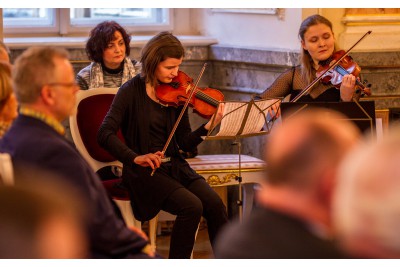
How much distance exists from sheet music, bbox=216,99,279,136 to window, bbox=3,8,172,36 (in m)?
1.96

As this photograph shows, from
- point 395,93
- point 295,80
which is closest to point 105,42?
point 295,80

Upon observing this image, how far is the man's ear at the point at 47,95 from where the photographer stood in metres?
2.78

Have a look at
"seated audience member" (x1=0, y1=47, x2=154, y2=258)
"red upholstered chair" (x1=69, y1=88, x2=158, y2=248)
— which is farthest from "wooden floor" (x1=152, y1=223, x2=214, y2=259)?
"seated audience member" (x1=0, y1=47, x2=154, y2=258)

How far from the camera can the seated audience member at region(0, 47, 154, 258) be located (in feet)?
8.82

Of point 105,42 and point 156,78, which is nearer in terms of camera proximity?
point 156,78

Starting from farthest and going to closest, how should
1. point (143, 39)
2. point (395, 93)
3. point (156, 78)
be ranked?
point (143, 39) < point (395, 93) < point (156, 78)

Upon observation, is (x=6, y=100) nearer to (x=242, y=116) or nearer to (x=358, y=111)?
(x=242, y=116)

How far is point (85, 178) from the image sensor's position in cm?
273

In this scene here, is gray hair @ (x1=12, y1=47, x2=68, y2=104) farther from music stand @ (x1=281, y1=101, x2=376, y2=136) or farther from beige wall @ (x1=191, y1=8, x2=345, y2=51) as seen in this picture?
beige wall @ (x1=191, y1=8, x2=345, y2=51)

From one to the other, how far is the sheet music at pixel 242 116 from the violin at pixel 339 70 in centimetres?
39

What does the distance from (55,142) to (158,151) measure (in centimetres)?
141

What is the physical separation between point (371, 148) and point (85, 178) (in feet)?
4.13

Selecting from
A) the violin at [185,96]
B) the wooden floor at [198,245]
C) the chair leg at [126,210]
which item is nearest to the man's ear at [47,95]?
the violin at [185,96]

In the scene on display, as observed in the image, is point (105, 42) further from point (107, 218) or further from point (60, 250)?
point (60, 250)
